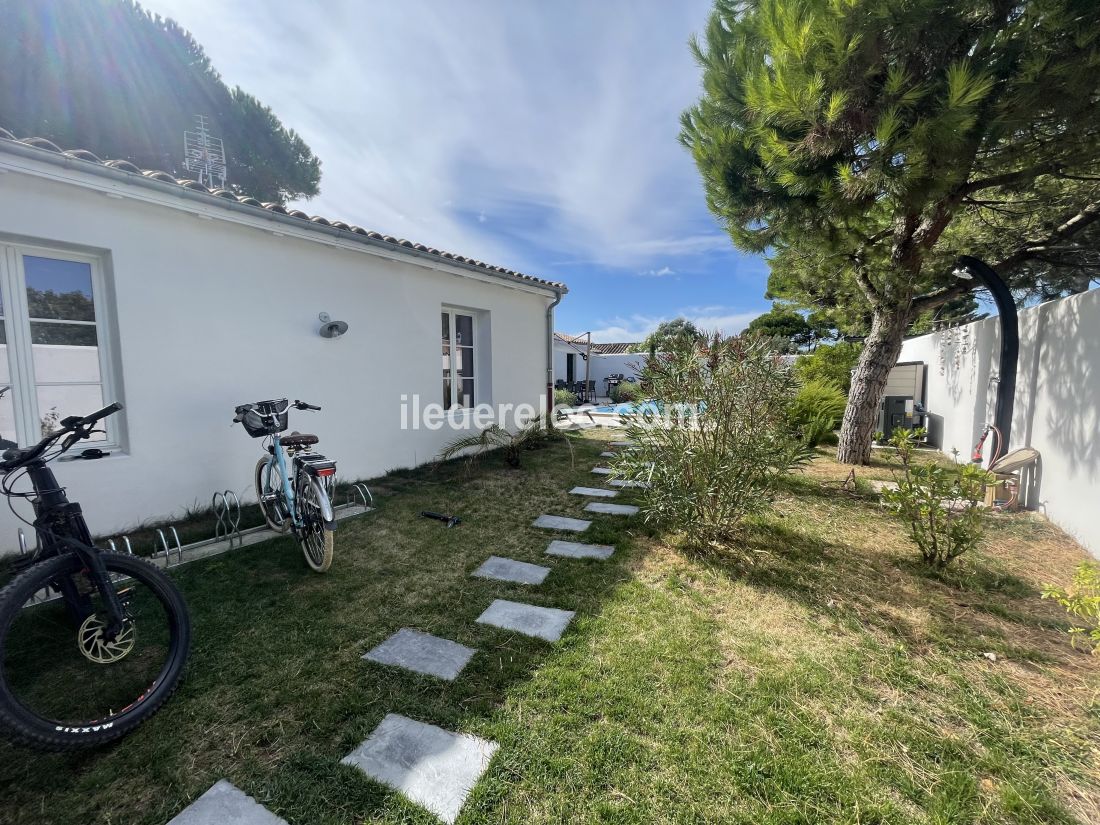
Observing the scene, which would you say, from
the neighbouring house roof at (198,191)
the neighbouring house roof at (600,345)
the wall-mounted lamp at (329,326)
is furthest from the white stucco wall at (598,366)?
the wall-mounted lamp at (329,326)

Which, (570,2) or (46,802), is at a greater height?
(570,2)

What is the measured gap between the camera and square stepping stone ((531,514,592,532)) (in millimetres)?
4668

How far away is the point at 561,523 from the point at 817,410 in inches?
272

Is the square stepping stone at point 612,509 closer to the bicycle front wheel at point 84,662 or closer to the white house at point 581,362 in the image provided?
the bicycle front wheel at point 84,662

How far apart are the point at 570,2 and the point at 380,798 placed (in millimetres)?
8848

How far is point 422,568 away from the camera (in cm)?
375

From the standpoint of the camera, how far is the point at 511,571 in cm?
369

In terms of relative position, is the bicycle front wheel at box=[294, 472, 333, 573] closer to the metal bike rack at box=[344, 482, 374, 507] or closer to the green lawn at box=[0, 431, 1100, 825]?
the green lawn at box=[0, 431, 1100, 825]

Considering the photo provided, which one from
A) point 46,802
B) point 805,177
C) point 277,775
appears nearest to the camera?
point 46,802

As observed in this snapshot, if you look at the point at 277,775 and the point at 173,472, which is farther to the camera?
the point at 173,472

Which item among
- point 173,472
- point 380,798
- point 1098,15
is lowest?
point 380,798

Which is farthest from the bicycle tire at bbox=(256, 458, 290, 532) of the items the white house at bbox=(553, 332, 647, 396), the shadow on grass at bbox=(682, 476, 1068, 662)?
the white house at bbox=(553, 332, 647, 396)

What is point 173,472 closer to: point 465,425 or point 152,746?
point 152,746

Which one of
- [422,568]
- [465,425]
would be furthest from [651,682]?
[465,425]
